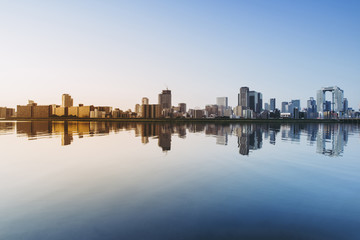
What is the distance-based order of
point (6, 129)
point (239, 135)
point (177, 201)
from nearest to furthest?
point (177, 201) < point (239, 135) < point (6, 129)

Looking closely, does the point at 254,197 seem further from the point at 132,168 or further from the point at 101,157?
the point at 101,157

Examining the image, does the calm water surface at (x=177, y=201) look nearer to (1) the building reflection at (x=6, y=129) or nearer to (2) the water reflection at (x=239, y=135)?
(2) the water reflection at (x=239, y=135)

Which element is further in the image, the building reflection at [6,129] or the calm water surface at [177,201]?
the building reflection at [6,129]

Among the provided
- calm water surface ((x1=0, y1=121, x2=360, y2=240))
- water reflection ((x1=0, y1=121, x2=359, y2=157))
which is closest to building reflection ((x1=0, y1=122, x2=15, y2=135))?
water reflection ((x1=0, y1=121, x2=359, y2=157))

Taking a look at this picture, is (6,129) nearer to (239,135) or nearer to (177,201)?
(239,135)

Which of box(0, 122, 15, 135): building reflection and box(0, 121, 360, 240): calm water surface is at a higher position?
box(0, 121, 360, 240): calm water surface

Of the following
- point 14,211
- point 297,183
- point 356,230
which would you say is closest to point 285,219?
point 356,230

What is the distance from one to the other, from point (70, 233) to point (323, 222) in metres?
12.1

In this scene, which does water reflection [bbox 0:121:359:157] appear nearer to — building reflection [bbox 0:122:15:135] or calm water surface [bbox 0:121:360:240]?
building reflection [bbox 0:122:15:135]

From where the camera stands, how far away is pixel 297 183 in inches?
708

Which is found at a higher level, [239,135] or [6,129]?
[6,129]

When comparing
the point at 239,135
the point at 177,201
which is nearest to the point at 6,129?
the point at 239,135

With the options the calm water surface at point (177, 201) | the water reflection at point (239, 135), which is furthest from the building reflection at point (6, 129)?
the calm water surface at point (177, 201)

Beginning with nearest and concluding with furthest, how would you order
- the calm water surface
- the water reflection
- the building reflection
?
the calm water surface → the water reflection → the building reflection
